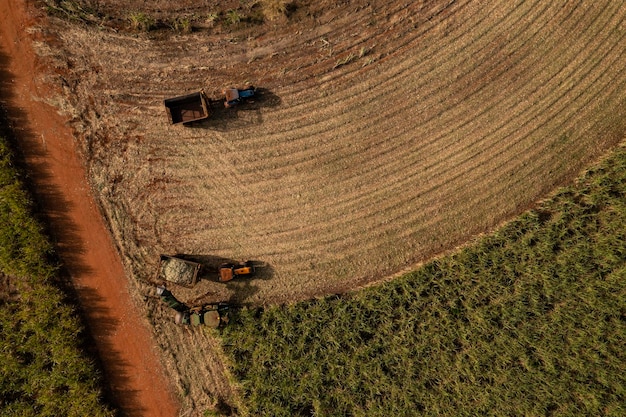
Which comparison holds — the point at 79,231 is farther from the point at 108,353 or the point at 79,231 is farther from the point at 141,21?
the point at 141,21

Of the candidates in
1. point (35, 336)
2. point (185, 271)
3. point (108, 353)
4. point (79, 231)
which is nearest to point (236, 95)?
point (185, 271)

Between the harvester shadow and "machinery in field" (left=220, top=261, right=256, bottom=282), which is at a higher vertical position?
"machinery in field" (left=220, top=261, right=256, bottom=282)

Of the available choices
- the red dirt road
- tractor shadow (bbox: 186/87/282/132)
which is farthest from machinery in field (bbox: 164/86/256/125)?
the red dirt road

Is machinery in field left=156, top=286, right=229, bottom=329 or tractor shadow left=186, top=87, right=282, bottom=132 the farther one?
tractor shadow left=186, top=87, right=282, bottom=132

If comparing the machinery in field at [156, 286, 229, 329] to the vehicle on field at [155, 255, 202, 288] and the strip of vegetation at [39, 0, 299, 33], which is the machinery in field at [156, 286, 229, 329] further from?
the strip of vegetation at [39, 0, 299, 33]

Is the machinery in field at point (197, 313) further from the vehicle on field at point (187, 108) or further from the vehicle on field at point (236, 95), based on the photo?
the vehicle on field at point (236, 95)

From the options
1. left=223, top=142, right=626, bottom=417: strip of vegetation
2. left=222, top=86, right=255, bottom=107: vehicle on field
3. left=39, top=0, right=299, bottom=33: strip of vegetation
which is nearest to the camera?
left=223, top=142, right=626, bottom=417: strip of vegetation

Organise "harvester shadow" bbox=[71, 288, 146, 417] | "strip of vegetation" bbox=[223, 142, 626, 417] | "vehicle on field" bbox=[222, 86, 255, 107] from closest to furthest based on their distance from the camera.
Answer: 1. "strip of vegetation" bbox=[223, 142, 626, 417]
2. "vehicle on field" bbox=[222, 86, 255, 107]
3. "harvester shadow" bbox=[71, 288, 146, 417]
